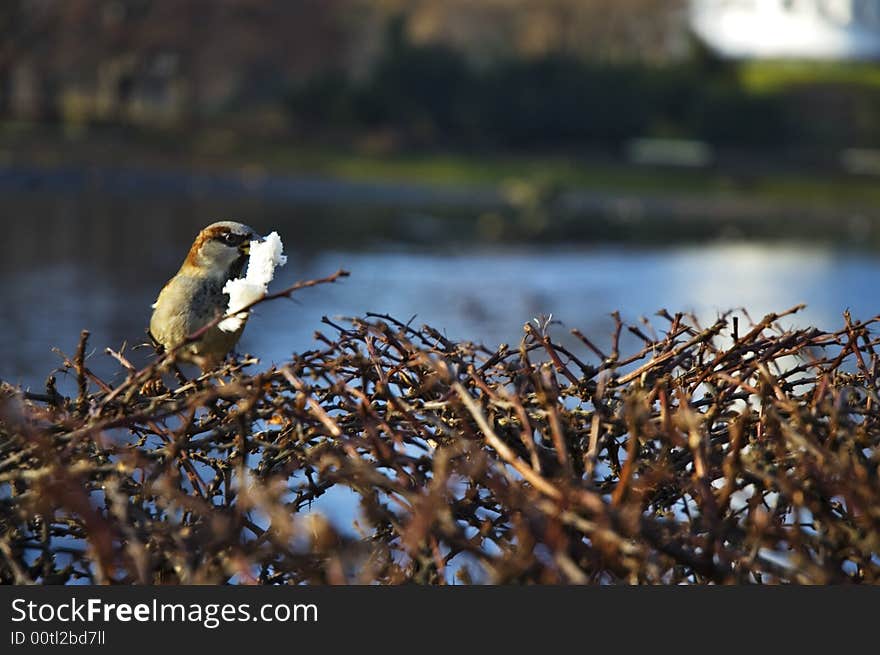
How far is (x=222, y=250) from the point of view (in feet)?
9.52

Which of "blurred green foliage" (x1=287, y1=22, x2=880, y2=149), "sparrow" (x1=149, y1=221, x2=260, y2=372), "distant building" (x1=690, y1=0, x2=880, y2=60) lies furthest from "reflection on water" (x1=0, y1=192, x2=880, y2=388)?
"distant building" (x1=690, y1=0, x2=880, y2=60)

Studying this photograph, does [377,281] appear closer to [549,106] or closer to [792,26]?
[549,106]

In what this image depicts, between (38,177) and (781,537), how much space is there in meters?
39.0

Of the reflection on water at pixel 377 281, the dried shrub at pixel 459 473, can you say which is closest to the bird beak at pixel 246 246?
the dried shrub at pixel 459 473

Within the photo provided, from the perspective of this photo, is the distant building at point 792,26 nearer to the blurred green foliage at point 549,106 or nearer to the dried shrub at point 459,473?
the blurred green foliage at point 549,106

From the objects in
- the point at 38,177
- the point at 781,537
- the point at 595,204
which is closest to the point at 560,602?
the point at 781,537

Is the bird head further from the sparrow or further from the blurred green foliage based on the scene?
the blurred green foliage

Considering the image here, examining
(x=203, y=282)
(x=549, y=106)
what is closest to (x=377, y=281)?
(x=203, y=282)

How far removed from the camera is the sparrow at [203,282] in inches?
114

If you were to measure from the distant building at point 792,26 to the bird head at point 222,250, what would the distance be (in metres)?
84.7

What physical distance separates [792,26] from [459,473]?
8929 cm

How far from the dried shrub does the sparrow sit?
0.36 metres

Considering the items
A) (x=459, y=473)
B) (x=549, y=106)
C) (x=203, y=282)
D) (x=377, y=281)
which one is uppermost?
(x=549, y=106)

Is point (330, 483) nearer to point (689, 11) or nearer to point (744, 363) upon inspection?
point (744, 363)
